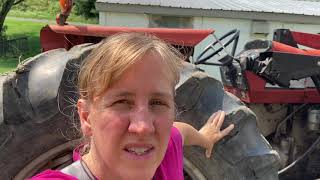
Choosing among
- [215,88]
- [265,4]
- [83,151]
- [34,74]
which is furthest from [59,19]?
[265,4]

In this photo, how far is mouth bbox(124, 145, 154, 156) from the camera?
55.4 inches

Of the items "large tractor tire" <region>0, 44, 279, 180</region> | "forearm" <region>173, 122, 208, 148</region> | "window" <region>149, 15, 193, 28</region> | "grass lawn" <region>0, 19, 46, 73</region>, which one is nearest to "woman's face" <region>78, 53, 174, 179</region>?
"forearm" <region>173, 122, 208, 148</region>

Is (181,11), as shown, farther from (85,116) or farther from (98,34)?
(85,116)

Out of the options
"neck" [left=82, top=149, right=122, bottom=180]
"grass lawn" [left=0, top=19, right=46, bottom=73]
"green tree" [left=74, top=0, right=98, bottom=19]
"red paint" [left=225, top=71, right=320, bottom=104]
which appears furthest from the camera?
"green tree" [left=74, top=0, right=98, bottom=19]

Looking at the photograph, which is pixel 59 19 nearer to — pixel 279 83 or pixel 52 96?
pixel 52 96

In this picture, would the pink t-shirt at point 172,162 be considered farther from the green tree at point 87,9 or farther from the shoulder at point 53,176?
the green tree at point 87,9

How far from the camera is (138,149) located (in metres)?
1.42

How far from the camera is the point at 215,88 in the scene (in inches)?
107

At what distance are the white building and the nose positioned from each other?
395 inches

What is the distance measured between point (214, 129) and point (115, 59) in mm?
1354

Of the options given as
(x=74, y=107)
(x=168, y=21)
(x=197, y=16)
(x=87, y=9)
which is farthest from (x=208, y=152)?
(x=87, y=9)

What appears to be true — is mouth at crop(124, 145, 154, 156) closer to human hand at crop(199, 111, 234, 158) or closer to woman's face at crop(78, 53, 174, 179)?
woman's face at crop(78, 53, 174, 179)

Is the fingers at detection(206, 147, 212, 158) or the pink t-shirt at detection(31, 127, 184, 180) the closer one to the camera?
the pink t-shirt at detection(31, 127, 184, 180)

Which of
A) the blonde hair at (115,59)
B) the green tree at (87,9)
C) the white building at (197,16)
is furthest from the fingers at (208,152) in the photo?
the green tree at (87,9)
